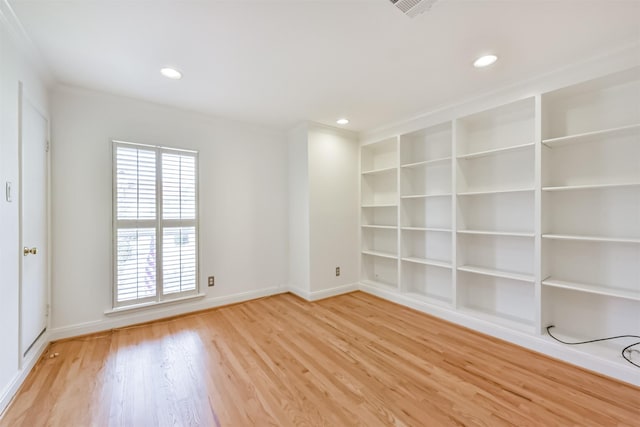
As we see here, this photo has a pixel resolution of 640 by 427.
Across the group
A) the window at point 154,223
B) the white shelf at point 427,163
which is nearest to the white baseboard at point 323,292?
the window at point 154,223

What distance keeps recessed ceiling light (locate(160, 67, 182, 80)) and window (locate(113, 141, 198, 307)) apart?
955 millimetres

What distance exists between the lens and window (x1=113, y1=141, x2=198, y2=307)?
2.80 metres

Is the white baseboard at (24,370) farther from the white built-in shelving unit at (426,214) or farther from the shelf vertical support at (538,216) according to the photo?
the shelf vertical support at (538,216)

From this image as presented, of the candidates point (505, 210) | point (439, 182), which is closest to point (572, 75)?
point (505, 210)

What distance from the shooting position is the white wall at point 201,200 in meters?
2.57

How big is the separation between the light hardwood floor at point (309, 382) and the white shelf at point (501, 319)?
20 centimetres

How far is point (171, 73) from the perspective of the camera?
2312mm

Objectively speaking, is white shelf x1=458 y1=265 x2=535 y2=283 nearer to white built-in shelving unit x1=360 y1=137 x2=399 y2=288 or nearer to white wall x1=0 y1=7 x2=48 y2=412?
white built-in shelving unit x1=360 y1=137 x2=399 y2=288

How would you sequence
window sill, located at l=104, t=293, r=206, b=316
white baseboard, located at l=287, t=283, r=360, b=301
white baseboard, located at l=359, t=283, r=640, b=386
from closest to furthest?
1. white baseboard, located at l=359, t=283, r=640, b=386
2. window sill, located at l=104, t=293, r=206, b=316
3. white baseboard, located at l=287, t=283, r=360, b=301

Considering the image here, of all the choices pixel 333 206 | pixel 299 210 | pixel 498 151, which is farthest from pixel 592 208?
pixel 299 210

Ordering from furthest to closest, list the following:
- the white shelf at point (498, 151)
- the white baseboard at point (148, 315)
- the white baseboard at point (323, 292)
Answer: the white baseboard at point (323, 292)
the white baseboard at point (148, 315)
the white shelf at point (498, 151)

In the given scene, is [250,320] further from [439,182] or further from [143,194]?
[439,182]

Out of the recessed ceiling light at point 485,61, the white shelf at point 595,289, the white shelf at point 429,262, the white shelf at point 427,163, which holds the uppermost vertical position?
the recessed ceiling light at point 485,61

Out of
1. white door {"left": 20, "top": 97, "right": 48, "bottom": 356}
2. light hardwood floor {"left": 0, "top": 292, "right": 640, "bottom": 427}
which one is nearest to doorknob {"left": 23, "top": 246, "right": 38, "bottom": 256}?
white door {"left": 20, "top": 97, "right": 48, "bottom": 356}
